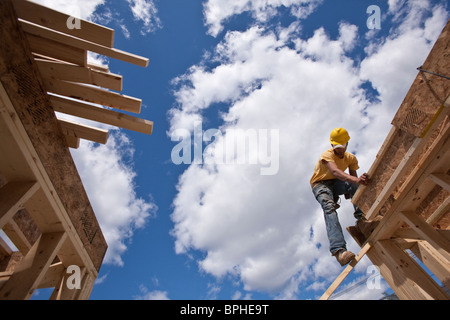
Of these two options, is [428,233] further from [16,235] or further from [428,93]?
[16,235]

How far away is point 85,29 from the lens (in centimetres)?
233

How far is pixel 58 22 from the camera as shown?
2.31 m

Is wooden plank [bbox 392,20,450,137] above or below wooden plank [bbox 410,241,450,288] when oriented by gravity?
above

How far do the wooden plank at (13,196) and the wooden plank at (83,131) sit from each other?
78 cm

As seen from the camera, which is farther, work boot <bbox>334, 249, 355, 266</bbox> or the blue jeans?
the blue jeans

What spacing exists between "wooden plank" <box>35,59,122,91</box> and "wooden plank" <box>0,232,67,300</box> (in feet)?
5.83

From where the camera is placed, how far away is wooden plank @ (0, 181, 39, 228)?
2.28 metres

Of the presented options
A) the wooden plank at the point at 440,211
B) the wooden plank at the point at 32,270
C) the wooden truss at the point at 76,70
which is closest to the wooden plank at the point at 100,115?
the wooden truss at the point at 76,70

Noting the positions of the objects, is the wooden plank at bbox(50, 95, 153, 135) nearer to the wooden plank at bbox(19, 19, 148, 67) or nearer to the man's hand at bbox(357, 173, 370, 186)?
the wooden plank at bbox(19, 19, 148, 67)

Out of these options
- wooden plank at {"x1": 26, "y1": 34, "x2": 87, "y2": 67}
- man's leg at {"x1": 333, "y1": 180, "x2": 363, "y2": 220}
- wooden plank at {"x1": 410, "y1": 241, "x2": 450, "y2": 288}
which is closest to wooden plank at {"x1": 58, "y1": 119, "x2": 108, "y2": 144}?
wooden plank at {"x1": 26, "y1": 34, "x2": 87, "y2": 67}

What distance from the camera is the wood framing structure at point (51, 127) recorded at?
2.28 metres

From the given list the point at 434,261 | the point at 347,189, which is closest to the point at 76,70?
the point at 347,189
